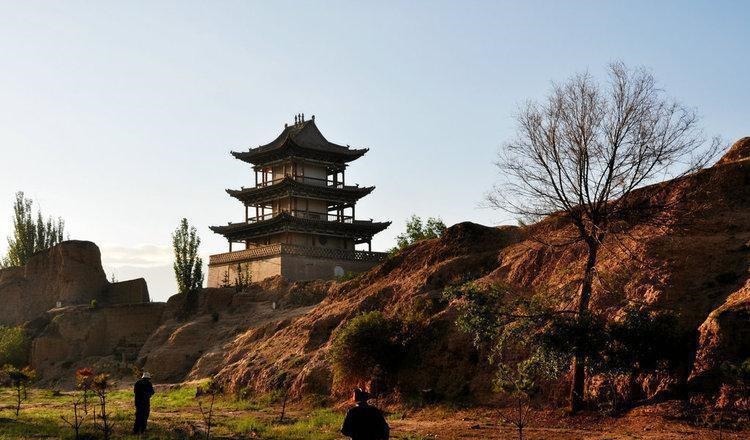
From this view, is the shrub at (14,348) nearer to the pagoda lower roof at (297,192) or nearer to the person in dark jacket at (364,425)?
the pagoda lower roof at (297,192)

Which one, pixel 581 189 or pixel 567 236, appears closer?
pixel 581 189

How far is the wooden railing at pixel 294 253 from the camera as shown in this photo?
52.4 metres

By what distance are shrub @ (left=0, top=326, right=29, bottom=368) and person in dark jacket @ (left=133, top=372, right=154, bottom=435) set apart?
28759mm

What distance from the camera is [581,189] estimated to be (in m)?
21.2

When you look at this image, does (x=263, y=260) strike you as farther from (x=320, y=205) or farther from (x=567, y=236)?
(x=567, y=236)

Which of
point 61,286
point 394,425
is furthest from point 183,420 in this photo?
point 61,286

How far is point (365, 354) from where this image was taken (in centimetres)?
2547

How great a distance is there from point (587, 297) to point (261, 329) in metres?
18.3

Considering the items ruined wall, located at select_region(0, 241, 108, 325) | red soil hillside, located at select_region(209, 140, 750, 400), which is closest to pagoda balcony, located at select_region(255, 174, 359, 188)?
ruined wall, located at select_region(0, 241, 108, 325)

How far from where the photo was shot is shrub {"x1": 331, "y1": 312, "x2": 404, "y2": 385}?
2548 centimetres

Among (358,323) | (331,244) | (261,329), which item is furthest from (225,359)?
(331,244)

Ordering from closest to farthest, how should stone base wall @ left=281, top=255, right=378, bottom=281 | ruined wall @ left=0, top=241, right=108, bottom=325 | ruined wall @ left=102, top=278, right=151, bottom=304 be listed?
ruined wall @ left=102, top=278, right=151, bottom=304
ruined wall @ left=0, top=241, right=108, bottom=325
stone base wall @ left=281, top=255, right=378, bottom=281

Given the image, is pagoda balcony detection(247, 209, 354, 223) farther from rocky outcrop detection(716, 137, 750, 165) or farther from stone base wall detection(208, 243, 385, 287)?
rocky outcrop detection(716, 137, 750, 165)

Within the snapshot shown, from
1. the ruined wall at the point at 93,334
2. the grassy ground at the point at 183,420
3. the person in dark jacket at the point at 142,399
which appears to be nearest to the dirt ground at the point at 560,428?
the grassy ground at the point at 183,420
